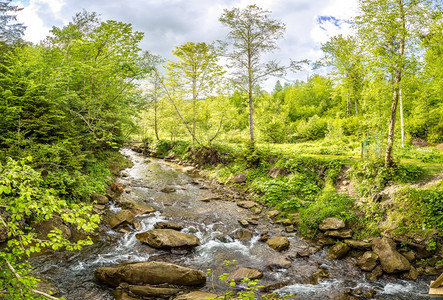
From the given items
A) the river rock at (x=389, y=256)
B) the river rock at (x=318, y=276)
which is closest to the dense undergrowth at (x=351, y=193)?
the river rock at (x=389, y=256)

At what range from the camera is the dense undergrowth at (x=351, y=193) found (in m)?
8.23

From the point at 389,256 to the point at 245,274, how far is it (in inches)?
180

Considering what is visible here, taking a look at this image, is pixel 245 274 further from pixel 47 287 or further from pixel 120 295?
pixel 47 287

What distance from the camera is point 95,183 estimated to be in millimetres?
12555

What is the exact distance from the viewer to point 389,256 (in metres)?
7.48

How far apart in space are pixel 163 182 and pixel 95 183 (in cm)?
553

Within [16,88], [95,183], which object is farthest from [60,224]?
[16,88]

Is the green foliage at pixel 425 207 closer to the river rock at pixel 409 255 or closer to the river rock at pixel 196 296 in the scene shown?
the river rock at pixel 409 255

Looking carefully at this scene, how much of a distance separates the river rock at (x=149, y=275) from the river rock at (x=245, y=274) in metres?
0.94

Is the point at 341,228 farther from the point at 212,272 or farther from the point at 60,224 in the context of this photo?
the point at 60,224

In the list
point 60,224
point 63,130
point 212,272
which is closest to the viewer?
point 212,272

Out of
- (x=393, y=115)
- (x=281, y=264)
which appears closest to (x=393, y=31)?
(x=393, y=115)

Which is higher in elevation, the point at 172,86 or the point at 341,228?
the point at 172,86

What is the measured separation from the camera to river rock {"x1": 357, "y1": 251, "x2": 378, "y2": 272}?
748 cm
